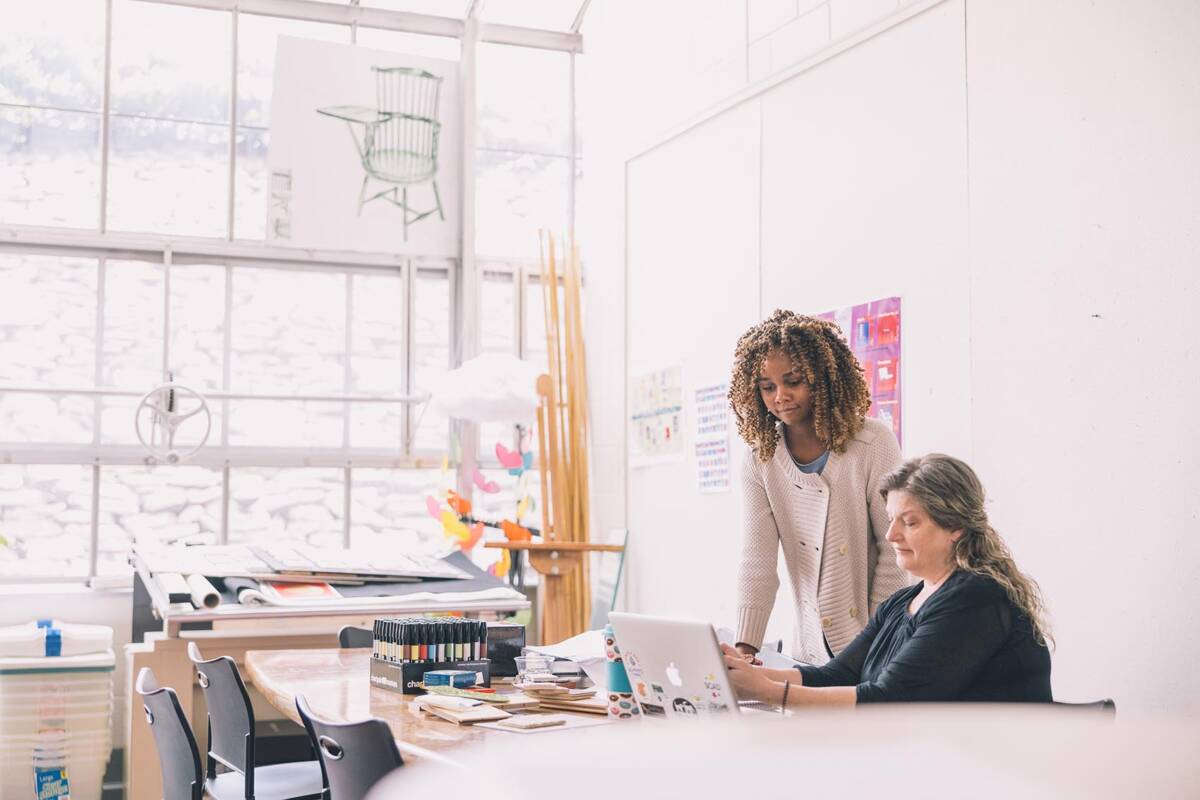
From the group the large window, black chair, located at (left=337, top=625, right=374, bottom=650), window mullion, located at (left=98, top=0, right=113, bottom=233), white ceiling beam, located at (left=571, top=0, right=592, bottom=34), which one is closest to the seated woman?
black chair, located at (left=337, top=625, right=374, bottom=650)

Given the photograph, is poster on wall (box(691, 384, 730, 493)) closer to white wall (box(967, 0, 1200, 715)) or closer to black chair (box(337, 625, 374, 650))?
white wall (box(967, 0, 1200, 715))

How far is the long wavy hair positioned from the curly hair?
22.1 inches

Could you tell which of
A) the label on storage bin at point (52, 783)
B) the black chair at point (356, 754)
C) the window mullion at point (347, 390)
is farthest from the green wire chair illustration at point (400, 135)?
the black chair at point (356, 754)

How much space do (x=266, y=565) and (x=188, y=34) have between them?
292 cm

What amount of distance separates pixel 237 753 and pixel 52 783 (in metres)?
2.01

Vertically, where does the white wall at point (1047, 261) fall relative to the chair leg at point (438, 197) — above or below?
below

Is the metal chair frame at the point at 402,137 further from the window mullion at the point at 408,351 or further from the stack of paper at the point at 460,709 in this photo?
the stack of paper at the point at 460,709

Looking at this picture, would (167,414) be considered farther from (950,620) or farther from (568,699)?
(950,620)

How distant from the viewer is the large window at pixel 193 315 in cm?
554

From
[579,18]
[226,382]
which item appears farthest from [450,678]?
[579,18]

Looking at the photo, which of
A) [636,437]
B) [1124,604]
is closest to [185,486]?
[636,437]

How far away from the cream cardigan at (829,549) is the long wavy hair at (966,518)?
524 millimetres

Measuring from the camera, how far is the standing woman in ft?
9.29

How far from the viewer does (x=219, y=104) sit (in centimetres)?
593
